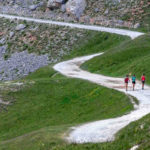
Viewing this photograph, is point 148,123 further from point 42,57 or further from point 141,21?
point 141,21

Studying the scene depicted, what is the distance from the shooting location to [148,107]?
2836 cm

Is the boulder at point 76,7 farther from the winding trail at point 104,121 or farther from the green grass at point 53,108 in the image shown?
the green grass at point 53,108

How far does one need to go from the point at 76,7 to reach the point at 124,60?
41584 millimetres

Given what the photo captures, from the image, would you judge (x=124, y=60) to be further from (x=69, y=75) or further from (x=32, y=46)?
(x=32, y=46)

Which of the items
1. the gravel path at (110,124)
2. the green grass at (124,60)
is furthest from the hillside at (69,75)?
the gravel path at (110,124)

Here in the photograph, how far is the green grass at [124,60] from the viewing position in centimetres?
4716

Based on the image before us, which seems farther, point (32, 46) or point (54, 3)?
point (54, 3)

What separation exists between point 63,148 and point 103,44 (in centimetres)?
5544

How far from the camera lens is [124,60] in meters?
53.5

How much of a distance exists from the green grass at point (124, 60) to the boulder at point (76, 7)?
33.1m

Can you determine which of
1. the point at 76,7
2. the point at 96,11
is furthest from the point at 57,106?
the point at 76,7

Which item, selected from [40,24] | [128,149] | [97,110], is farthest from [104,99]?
[40,24]

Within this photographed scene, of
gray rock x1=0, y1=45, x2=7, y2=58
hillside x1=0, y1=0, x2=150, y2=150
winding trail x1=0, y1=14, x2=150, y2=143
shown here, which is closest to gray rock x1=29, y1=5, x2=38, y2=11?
hillside x1=0, y1=0, x2=150, y2=150

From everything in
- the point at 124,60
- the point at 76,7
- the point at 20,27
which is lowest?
the point at 20,27
